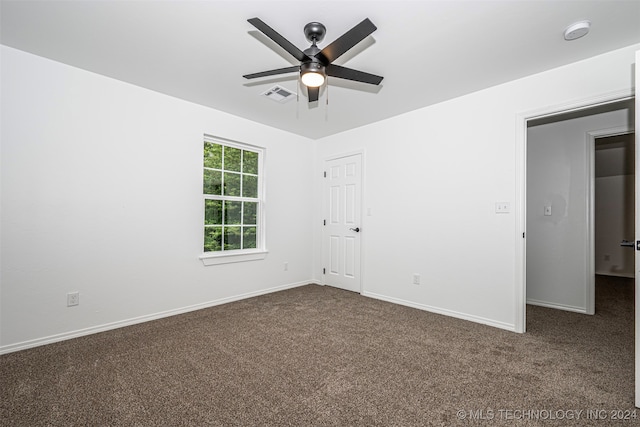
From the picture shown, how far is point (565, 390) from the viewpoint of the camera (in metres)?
1.85

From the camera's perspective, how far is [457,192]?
3.26 m

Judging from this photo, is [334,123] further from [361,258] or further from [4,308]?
[4,308]

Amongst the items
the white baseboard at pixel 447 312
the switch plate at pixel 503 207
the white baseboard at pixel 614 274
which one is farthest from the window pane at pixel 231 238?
the white baseboard at pixel 614 274

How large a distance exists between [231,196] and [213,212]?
13.0 inches

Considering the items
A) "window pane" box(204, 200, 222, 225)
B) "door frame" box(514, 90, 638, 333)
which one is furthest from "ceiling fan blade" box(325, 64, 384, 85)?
"window pane" box(204, 200, 222, 225)

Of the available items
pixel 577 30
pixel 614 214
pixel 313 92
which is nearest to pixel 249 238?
pixel 313 92

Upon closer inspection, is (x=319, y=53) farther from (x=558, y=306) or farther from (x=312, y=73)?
(x=558, y=306)

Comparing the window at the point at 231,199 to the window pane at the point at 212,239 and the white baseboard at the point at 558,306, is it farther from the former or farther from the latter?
the white baseboard at the point at 558,306

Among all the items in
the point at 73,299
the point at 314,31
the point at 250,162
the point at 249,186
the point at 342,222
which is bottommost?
the point at 73,299

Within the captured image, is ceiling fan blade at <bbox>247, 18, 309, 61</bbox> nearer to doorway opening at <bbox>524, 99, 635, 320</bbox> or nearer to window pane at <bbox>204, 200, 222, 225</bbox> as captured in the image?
window pane at <bbox>204, 200, 222, 225</bbox>

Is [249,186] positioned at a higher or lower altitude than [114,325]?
higher

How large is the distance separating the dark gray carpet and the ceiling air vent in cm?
242

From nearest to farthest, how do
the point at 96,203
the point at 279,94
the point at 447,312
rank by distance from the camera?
the point at 96,203 → the point at 279,94 → the point at 447,312

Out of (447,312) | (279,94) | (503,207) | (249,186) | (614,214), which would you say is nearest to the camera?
(503,207)
